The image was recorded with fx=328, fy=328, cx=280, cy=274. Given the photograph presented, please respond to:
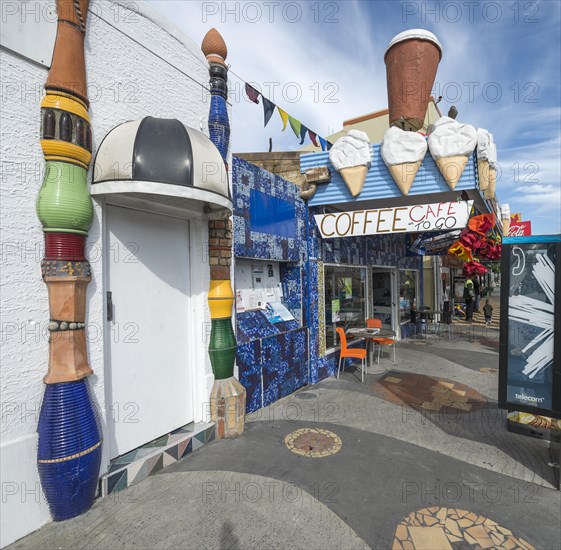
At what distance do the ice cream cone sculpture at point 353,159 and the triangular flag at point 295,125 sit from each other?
100 cm

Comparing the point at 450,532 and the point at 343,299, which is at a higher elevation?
the point at 343,299

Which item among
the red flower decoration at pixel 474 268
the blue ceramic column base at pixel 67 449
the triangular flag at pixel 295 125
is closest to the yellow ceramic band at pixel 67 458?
the blue ceramic column base at pixel 67 449

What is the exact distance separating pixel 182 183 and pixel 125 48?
1.68 metres

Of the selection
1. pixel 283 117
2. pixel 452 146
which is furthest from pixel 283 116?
pixel 452 146

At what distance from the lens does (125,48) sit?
10.9 feet

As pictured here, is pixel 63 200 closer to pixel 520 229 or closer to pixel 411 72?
pixel 411 72

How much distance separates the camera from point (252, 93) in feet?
17.6

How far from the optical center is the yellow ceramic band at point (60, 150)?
2.64m

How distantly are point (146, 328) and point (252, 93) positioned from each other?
4.09m

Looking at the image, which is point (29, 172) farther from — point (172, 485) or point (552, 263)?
point (552, 263)

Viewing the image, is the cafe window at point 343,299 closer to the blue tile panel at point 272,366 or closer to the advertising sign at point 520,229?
the blue tile panel at point 272,366

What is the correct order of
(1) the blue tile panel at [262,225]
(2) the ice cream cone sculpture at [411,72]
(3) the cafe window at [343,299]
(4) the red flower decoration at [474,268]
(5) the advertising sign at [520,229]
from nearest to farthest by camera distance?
1. (1) the blue tile panel at [262,225]
2. (4) the red flower decoration at [474,268]
3. (2) the ice cream cone sculpture at [411,72]
4. (3) the cafe window at [343,299]
5. (5) the advertising sign at [520,229]

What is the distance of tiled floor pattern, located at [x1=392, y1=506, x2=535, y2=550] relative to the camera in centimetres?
235

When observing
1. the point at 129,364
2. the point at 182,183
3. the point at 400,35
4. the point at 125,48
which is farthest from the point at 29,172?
the point at 400,35
